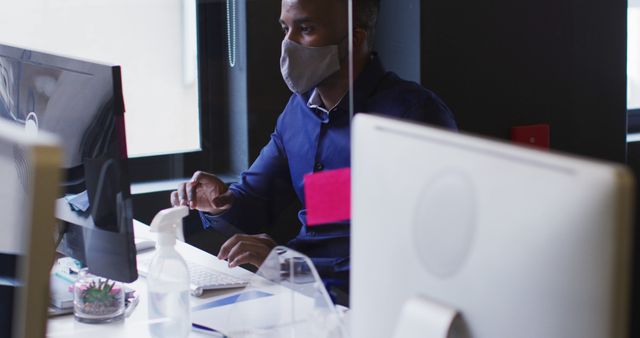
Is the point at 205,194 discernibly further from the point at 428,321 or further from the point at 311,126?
the point at 428,321

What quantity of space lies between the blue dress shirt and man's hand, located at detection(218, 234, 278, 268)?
0.06 m

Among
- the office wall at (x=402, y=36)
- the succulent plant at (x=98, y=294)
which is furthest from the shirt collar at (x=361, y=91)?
the succulent plant at (x=98, y=294)

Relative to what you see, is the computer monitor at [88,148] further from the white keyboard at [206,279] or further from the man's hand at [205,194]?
the man's hand at [205,194]

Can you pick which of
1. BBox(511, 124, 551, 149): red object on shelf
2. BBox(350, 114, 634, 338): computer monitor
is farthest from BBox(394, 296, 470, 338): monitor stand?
BBox(511, 124, 551, 149): red object on shelf

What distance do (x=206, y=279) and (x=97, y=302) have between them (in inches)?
11.6

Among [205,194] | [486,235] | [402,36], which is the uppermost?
[402,36]

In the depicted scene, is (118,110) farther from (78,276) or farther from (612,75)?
(612,75)

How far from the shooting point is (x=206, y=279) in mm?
2029

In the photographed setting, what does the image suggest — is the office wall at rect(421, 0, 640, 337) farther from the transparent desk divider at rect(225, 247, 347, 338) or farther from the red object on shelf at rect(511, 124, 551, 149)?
the transparent desk divider at rect(225, 247, 347, 338)

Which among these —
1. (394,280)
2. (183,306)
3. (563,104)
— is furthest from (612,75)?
(394,280)

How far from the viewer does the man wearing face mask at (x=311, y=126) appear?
6.91 ft

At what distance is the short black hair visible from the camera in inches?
89.3

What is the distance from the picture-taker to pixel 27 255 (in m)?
0.84

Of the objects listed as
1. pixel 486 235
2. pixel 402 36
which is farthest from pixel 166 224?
pixel 402 36
